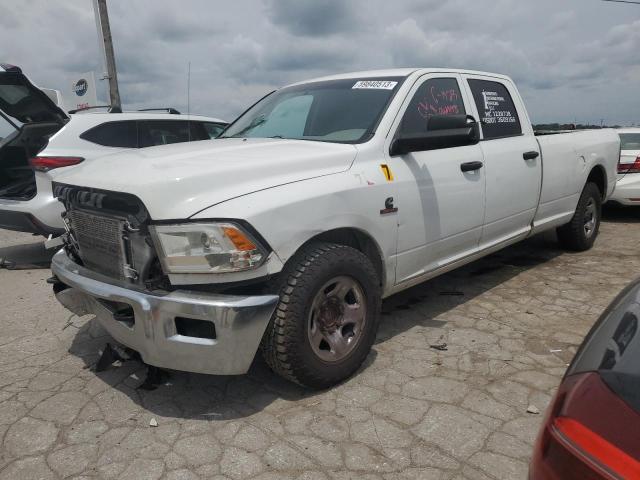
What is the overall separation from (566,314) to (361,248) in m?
1.94

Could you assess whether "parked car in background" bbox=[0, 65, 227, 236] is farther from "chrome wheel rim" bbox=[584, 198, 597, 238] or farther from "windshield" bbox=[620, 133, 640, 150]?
"windshield" bbox=[620, 133, 640, 150]

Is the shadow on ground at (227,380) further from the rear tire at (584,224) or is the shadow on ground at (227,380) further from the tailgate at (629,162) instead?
the tailgate at (629,162)

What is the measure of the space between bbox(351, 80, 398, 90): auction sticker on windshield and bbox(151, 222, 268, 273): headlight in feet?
5.53

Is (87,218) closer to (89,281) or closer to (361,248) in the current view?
(89,281)

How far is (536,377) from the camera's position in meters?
3.01

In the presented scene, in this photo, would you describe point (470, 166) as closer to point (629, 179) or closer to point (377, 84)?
point (377, 84)

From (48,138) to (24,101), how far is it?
496mm

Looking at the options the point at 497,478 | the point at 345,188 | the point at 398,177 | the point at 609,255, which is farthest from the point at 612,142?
the point at 497,478

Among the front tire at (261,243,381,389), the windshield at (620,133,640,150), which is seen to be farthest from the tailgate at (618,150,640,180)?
the front tire at (261,243,381,389)

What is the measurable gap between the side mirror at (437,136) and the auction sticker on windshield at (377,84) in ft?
1.48

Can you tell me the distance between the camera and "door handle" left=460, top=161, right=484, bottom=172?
364 centimetres

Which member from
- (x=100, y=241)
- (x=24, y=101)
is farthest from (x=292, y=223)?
(x=24, y=101)

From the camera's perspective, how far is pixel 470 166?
3.70 m

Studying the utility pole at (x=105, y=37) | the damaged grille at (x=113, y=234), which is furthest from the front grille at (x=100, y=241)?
the utility pole at (x=105, y=37)
